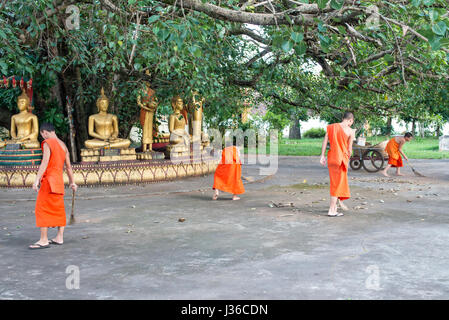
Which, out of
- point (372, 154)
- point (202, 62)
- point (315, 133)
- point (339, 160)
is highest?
point (202, 62)

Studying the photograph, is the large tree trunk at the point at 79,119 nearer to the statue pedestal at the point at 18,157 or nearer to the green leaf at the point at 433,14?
the statue pedestal at the point at 18,157

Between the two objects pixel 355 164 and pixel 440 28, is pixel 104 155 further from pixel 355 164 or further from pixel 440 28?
pixel 440 28

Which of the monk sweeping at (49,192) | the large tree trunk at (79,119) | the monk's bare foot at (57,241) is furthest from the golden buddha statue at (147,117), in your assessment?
the monk's bare foot at (57,241)

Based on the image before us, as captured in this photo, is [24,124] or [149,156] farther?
[149,156]

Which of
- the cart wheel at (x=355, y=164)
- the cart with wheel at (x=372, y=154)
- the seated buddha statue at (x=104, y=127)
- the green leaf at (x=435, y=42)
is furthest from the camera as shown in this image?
the cart wheel at (x=355, y=164)

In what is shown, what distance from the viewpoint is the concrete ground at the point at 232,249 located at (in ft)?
14.8

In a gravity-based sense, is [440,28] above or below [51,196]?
above

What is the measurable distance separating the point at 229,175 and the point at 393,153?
6.66 m

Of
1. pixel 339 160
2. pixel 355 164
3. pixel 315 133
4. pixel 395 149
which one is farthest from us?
pixel 315 133

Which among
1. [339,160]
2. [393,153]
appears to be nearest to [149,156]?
[339,160]

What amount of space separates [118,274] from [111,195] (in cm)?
588

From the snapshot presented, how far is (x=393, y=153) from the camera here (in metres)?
14.9

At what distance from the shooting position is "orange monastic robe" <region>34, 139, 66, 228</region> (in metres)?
6.26
